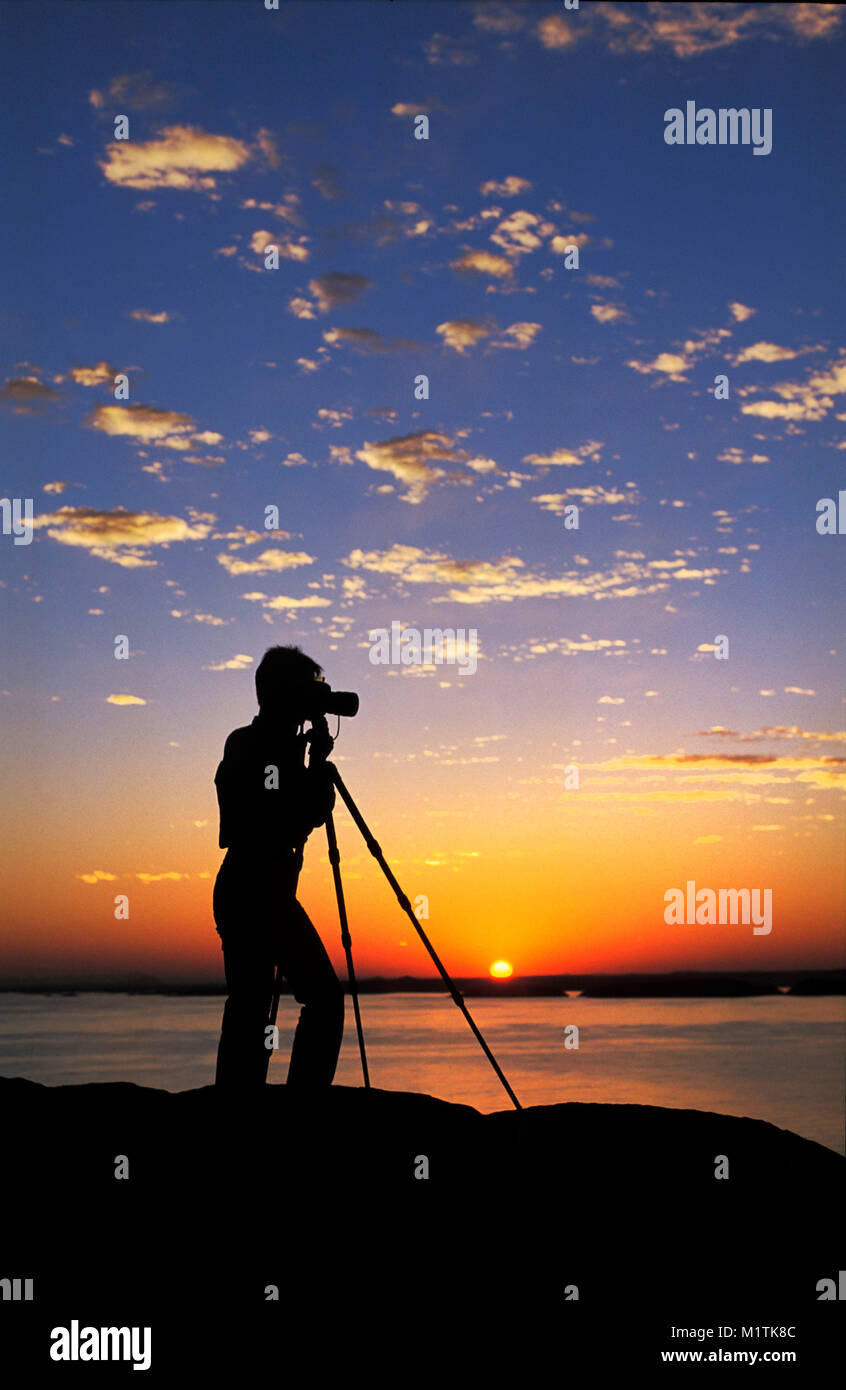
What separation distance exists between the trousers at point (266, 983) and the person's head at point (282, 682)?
28.6 inches

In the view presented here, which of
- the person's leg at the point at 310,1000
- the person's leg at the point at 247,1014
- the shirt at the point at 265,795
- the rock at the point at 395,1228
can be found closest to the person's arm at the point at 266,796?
the shirt at the point at 265,795

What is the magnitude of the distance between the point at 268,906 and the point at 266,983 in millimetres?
333

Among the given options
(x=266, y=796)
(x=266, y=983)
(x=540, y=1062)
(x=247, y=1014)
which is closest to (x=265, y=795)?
(x=266, y=796)

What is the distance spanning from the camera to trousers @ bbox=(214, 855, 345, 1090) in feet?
14.5

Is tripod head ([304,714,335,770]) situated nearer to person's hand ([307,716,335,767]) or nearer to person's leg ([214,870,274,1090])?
person's hand ([307,716,335,767])

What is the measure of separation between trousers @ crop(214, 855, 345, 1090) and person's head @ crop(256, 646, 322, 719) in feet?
2.38

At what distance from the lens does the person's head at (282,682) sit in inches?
185

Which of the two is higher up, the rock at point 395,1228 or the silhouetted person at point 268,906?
the silhouetted person at point 268,906

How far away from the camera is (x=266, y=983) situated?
4.48m

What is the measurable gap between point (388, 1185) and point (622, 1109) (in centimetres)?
196

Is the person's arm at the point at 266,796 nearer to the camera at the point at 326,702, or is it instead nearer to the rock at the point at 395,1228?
the camera at the point at 326,702

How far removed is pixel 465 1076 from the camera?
21594 millimetres
